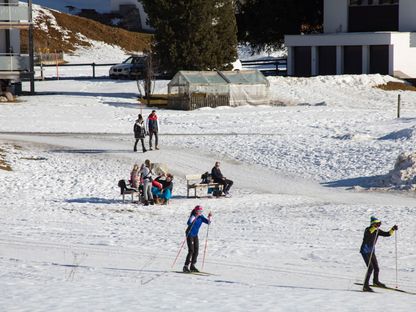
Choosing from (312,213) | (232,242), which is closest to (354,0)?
(312,213)

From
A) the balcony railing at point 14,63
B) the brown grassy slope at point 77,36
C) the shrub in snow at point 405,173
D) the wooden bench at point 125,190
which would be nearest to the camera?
the wooden bench at point 125,190

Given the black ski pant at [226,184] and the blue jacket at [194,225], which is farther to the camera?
the black ski pant at [226,184]

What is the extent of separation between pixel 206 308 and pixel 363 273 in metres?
4.83

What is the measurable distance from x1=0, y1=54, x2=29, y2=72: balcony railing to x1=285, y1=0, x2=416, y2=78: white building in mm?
20648

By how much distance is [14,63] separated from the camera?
54938 millimetres

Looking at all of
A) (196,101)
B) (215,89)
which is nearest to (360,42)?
(215,89)

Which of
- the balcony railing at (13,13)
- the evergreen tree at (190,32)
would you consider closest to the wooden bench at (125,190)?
the balcony railing at (13,13)

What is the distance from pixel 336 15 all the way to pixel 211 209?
45.4 meters

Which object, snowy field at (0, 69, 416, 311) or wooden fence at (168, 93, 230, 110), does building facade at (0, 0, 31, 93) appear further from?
wooden fence at (168, 93, 230, 110)

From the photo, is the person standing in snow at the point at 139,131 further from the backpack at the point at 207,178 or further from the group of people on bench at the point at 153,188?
the group of people on bench at the point at 153,188

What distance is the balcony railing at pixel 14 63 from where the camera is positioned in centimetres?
5450

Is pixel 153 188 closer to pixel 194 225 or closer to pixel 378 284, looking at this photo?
pixel 194 225

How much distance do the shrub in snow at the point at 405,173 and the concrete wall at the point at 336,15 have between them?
4101 cm

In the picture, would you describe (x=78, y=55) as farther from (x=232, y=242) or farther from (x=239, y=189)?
(x=232, y=242)
